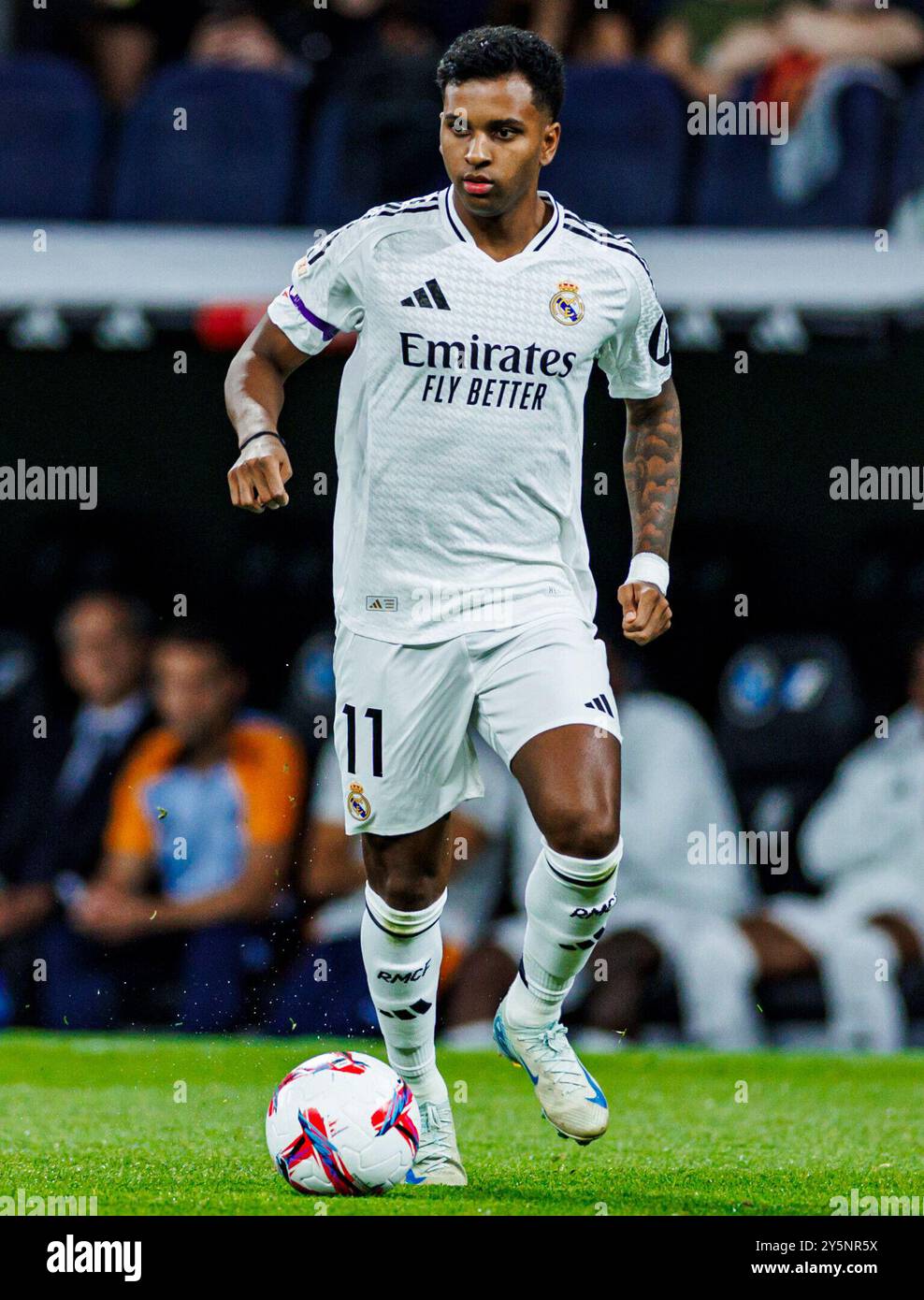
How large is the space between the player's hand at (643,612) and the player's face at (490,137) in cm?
92

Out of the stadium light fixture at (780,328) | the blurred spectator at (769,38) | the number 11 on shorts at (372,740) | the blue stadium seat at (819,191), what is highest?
the blurred spectator at (769,38)

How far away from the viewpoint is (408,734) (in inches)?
197

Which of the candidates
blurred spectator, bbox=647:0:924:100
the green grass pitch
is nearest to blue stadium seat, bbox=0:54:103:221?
blurred spectator, bbox=647:0:924:100

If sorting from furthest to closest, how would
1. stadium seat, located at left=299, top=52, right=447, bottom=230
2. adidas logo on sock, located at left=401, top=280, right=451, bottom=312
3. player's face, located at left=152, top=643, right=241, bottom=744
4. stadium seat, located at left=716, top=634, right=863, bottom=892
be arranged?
1. stadium seat, located at left=716, top=634, right=863, bottom=892
2. stadium seat, located at left=299, top=52, right=447, bottom=230
3. player's face, located at left=152, top=643, right=241, bottom=744
4. adidas logo on sock, located at left=401, top=280, right=451, bottom=312

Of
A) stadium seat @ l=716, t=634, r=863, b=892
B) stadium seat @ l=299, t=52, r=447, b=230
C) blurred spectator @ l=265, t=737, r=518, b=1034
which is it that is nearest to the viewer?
blurred spectator @ l=265, t=737, r=518, b=1034

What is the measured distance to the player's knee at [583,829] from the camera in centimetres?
471

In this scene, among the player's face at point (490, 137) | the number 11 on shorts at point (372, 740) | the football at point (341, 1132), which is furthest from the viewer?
the number 11 on shorts at point (372, 740)

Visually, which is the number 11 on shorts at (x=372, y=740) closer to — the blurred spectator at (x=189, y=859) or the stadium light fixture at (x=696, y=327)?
the blurred spectator at (x=189, y=859)

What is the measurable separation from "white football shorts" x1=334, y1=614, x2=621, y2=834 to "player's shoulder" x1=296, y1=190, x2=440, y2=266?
2.89ft

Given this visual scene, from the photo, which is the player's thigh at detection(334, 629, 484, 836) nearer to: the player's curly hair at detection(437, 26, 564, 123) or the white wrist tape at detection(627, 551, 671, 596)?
the white wrist tape at detection(627, 551, 671, 596)

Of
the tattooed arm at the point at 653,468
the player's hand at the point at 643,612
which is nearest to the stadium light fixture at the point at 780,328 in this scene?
the tattooed arm at the point at 653,468

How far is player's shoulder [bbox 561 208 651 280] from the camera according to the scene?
5.07 metres

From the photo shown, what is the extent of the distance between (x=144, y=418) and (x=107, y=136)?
120 cm

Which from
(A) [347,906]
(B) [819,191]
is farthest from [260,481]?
(B) [819,191]
